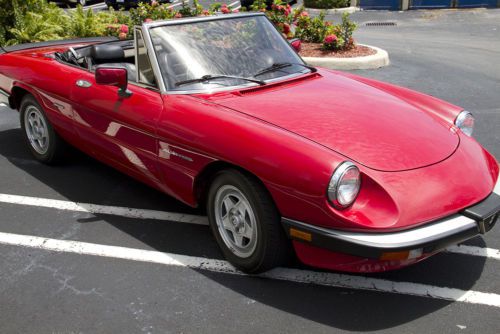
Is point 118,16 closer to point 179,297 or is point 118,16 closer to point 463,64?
point 463,64

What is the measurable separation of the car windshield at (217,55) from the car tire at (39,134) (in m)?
1.73

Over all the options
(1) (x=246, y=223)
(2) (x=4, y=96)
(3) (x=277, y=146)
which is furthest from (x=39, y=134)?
(3) (x=277, y=146)

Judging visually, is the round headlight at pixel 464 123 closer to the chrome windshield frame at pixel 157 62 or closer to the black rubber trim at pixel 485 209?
the black rubber trim at pixel 485 209

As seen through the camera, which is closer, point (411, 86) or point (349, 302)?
point (349, 302)

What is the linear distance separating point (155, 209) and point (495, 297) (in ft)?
8.31

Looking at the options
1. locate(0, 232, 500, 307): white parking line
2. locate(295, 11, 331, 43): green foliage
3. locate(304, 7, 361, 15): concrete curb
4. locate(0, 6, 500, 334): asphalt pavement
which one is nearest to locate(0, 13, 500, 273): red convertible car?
locate(0, 232, 500, 307): white parking line

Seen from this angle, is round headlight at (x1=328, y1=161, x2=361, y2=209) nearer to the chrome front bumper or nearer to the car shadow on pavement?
the chrome front bumper

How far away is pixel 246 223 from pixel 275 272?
0.39 metres

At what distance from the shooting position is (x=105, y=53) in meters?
4.74

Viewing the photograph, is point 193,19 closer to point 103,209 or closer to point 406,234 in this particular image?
point 103,209

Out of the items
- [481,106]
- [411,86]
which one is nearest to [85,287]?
[481,106]

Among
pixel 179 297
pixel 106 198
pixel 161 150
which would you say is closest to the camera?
pixel 179 297

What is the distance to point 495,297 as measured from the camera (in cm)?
307

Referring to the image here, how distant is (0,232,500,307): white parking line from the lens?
3107mm
